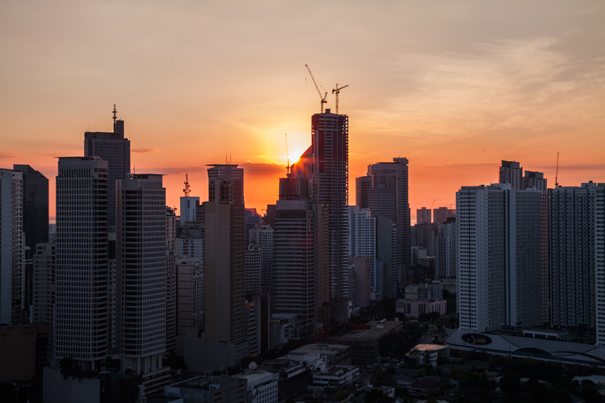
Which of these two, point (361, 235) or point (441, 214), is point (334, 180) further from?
point (441, 214)

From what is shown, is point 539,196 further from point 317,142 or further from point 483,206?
point 317,142

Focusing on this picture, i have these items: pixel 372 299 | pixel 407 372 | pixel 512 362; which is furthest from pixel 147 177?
pixel 372 299

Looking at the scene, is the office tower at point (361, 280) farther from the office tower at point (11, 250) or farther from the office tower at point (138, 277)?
the office tower at point (138, 277)

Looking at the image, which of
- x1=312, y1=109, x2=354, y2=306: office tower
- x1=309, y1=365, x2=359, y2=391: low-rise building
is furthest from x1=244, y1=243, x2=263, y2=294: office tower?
x1=309, y1=365, x2=359, y2=391: low-rise building

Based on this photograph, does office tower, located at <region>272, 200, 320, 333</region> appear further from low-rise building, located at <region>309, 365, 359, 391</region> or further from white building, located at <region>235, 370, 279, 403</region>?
white building, located at <region>235, 370, 279, 403</region>

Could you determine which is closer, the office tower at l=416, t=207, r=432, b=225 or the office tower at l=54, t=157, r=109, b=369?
the office tower at l=54, t=157, r=109, b=369

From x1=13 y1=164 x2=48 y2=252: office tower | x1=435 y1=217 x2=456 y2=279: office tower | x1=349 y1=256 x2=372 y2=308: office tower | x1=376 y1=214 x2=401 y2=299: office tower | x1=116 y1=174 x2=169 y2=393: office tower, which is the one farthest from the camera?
x1=435 y1=217 x2=456 y2=279: office tower
